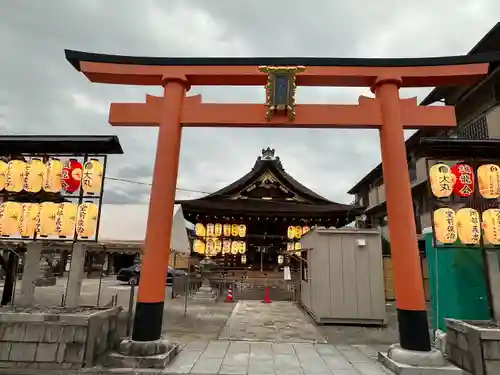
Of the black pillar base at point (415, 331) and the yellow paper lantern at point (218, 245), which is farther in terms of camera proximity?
the yellow paper lantern at point (218, 245)

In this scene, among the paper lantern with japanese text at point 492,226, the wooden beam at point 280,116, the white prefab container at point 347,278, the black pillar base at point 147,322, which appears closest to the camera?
the black pillar base at point 147,322

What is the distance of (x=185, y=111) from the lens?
7.60m

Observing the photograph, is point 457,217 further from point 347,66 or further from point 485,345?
point 347,66

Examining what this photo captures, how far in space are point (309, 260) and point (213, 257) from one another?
37.8ft

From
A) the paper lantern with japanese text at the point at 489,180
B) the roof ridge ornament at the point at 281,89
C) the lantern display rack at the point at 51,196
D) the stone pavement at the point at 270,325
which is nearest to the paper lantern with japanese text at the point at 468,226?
the paper lantern with japanese text at the point at 489,180

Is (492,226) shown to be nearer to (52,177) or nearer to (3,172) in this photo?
(52,177)

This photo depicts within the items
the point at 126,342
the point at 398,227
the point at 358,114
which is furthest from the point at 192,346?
the point at 358,114

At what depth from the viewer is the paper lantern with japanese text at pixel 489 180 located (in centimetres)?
727

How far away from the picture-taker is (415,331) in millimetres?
6234

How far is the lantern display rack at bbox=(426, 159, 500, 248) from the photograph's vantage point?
23.4 feet

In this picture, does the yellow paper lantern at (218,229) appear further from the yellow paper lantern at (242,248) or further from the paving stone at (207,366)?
the paving stone at (207,366)

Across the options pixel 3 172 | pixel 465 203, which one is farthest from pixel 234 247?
pixel 465 203

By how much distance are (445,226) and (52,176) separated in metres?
9.00

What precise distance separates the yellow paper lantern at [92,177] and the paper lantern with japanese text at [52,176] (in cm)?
60
